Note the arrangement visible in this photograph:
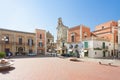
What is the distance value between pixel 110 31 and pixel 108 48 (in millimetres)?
4437

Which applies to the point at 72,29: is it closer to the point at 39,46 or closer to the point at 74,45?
the point at 74,45

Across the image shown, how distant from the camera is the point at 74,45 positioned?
1527 inches

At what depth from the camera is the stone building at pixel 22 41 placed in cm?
3794

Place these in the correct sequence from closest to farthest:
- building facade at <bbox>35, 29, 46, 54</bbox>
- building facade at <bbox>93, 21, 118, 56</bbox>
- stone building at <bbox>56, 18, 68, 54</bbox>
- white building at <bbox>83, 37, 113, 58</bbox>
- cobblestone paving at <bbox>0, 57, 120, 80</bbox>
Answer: cobblestone paving at <bbox>0, 57, 120, 80</bbox>
white building at <bbox>83, 37, 113, 58</bbox>
building facade at <bbox>93, 21, 118, 56</bbox>
building facade at <bbox>35, 29, 46, 54</bbox>
stone building at <bbox>56, 18, 68, 54</bbox>

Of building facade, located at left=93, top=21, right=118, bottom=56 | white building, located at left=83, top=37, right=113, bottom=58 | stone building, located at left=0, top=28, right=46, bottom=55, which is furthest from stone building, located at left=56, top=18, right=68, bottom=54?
building facade, located at left=93, top=21, right=118, bottom=56

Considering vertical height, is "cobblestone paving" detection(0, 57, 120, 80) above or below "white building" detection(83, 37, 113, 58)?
below

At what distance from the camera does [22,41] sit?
4106cm

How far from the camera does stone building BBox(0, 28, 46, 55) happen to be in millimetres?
37938

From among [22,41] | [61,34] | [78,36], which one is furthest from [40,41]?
[78,36]

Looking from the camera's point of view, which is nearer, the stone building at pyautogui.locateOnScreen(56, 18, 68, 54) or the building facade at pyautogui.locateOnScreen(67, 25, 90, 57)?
the building facade at pyautogui.locateOnScreen(67, 25, 90, 57)

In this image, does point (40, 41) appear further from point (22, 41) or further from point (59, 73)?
point (59, 73)

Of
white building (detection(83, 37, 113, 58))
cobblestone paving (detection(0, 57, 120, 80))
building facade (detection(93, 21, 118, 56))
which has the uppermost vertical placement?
building facade (detection(93, 21, 118, 56))

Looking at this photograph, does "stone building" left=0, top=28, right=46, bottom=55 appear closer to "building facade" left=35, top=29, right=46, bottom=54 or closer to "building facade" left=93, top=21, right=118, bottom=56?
"building facade" left=35, top=29, right=46, bottom=54

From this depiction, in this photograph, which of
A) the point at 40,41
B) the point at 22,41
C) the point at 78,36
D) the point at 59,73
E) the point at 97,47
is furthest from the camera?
the point at 40,41
